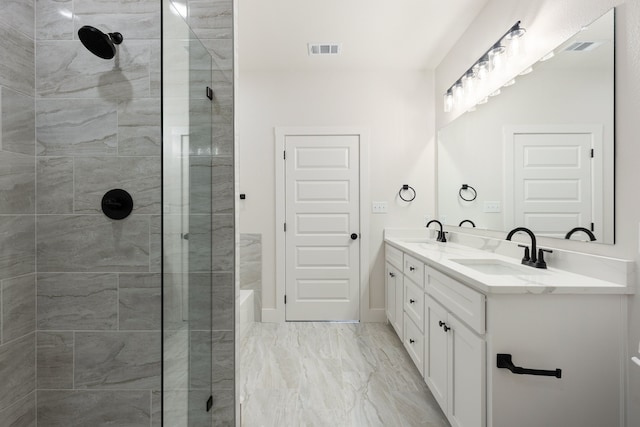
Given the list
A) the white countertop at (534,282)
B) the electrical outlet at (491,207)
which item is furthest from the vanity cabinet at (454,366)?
the electrical outlet at (491,207)

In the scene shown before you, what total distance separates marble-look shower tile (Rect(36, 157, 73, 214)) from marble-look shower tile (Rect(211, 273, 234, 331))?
705 mm

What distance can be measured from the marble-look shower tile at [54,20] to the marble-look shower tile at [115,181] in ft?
1.76

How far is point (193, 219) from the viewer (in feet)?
3.88

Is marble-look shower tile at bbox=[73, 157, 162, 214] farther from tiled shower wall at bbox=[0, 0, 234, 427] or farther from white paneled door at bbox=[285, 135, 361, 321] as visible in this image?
white paneled door at bbox=[285, 135, 361, 321]

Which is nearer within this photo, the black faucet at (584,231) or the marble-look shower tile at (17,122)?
the marble-look shower tile at (17,122)

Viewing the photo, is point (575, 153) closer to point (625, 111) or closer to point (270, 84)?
point (625, 111)

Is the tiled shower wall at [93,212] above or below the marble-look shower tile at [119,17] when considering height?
below

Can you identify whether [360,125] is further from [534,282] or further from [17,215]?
[17,215]

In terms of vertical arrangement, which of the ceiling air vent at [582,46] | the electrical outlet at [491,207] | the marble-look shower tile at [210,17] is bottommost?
the electrical outlet at [491,207]

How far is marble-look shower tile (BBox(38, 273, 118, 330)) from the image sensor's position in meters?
1.33

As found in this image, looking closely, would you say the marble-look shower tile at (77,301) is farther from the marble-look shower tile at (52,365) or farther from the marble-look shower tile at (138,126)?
the marble-look shower tile at (138,126)

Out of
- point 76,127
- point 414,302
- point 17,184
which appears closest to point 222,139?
point 76,127

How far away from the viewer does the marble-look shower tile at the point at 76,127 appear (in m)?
1.33

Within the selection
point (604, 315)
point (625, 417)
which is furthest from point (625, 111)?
point (625, 417)
